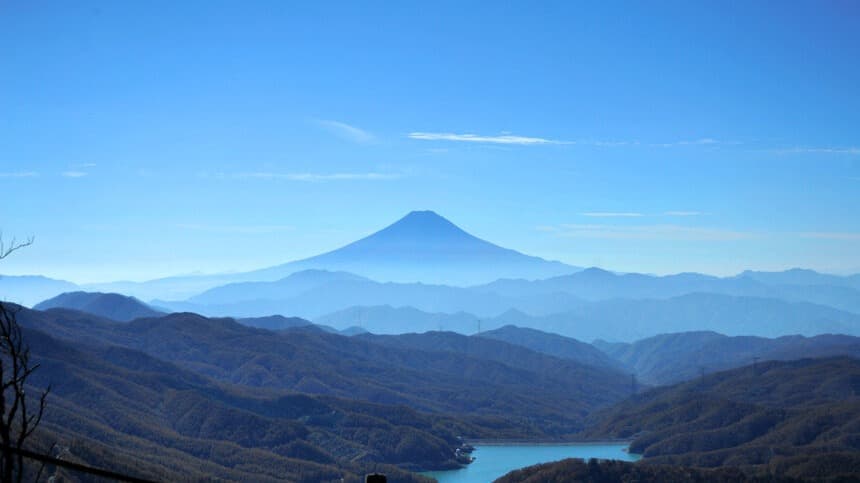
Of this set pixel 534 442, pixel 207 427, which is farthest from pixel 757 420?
pixel 207 427

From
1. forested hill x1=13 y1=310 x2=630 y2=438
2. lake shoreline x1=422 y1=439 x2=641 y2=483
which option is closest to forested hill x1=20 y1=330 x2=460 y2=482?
lake shoreline x1=422 y1=439 x2=641 y2=483

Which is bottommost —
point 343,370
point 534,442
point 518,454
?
point 518,454

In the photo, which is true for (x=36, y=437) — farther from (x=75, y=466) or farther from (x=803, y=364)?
(x=803, y=364)

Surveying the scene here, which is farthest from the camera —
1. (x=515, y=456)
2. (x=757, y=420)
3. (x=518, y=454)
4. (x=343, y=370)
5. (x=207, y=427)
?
(x=343, y=370)

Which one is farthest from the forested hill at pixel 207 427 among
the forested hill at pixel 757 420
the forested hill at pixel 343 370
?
the forested hill at pixel 757 420

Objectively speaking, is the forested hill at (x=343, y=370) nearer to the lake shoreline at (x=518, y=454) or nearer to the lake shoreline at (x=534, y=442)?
the lake shoreline at (x=534, y=442)

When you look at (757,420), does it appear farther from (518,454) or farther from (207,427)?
(207,427)

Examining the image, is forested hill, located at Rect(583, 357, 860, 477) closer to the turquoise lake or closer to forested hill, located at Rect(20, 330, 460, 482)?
the turquoise lake

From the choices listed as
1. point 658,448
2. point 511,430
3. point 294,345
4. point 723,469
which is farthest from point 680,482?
point 294,345
